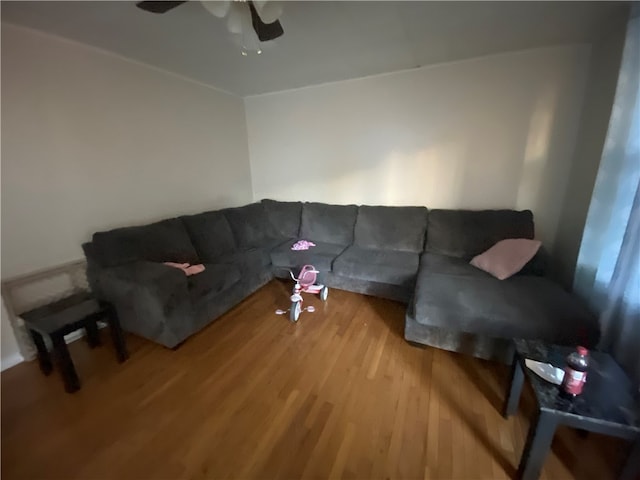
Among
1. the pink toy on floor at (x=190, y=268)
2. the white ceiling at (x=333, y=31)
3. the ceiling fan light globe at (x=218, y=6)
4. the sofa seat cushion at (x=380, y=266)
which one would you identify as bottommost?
the sofa seat cushion at (x=380, y=266)

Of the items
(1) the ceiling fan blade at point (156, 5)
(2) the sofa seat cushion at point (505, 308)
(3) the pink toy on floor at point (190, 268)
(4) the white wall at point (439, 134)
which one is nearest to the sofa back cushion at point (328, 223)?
(4) the white wall at point (439, 134)

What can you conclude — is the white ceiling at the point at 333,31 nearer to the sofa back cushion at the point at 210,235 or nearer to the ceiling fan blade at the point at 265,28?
the ceiling fan blade at the point at 265,28

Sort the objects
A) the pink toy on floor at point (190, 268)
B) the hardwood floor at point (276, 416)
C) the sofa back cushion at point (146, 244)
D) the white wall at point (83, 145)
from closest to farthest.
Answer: the hardwood floor at point (276, 416) → the white wall at point (83, 145) → the sofa back cushion at point (146, 244) → the pink toy on floor at point (190, 268)

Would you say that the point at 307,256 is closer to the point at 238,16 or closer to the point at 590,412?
the point at 238,16

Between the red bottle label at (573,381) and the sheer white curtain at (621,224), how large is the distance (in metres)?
0.68

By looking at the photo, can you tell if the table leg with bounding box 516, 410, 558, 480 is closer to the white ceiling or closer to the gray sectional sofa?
the gray sectional sofa

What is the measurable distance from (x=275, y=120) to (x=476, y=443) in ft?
12.2

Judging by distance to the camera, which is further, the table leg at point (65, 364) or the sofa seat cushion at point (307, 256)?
the sofa seat cushion at point (307, 256)

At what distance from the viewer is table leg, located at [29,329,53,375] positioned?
1.73 meters

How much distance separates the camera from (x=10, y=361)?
1.87m

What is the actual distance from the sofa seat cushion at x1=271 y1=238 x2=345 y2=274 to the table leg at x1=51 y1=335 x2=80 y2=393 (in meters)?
1.76

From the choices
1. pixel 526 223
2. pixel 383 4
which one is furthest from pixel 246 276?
pixel 526 223

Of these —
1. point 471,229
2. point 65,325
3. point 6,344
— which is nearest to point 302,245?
point 471,229

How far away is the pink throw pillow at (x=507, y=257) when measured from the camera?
6.97 ft
